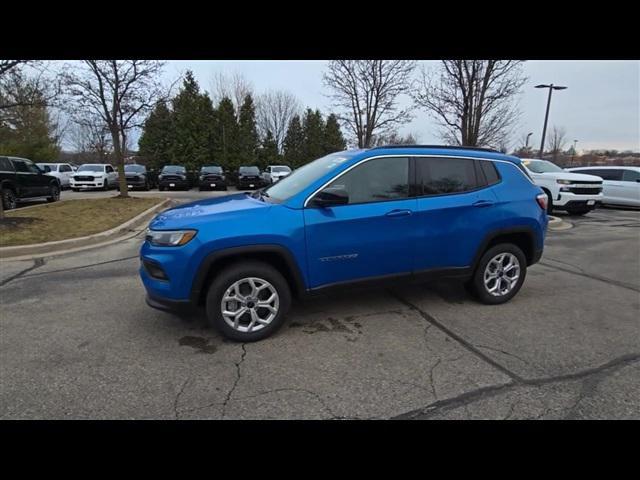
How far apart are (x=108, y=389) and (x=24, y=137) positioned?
3847 centimetres

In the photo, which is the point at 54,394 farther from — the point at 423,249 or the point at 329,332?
the point at 423,249

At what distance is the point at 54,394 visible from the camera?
2.62 metres

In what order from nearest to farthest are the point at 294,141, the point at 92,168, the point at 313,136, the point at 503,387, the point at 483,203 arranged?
1. the point at 503,387
2. the point at 483,203
3. the point at 92,168
4. the point at 313,136
5. the point at 294,141

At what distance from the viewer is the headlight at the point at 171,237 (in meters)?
3.20

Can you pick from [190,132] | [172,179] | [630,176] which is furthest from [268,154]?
[630,176]

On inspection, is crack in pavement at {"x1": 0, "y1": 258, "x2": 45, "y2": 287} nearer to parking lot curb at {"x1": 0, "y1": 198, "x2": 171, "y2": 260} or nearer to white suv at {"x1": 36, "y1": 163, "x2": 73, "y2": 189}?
parking lot curb at {"x1": 0, "y1": 198, "x2": 171, "y2": 260}

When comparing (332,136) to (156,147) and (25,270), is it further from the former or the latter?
(25,270)

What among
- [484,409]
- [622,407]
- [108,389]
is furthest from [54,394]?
[622,407]

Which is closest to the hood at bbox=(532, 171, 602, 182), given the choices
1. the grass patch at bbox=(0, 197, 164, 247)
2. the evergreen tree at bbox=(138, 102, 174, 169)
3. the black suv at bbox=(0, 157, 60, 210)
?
the grass patch at bbox=(0, 197, 164, 247)

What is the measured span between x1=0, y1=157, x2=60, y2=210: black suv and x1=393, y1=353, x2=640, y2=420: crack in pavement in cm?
1348

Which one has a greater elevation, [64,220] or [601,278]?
[64,220]

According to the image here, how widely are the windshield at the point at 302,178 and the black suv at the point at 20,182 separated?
443 inches

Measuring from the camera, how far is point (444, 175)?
159 inches

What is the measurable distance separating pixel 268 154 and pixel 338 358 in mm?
34954
